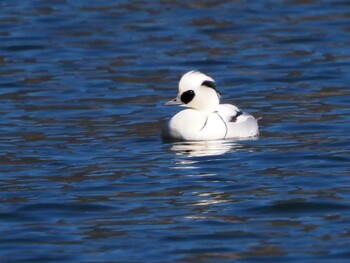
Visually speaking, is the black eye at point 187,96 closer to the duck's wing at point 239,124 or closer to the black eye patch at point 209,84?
the black eye patch at point 209,84

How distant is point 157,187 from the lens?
11.9 meters

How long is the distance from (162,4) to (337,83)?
23.1 ft

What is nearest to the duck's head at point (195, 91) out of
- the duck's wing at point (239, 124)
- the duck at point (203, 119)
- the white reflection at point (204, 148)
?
the duck at point (203, 119)

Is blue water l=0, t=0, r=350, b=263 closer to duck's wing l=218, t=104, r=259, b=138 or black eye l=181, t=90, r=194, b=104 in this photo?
duck's wing l=218, t=104, r=259, b=138

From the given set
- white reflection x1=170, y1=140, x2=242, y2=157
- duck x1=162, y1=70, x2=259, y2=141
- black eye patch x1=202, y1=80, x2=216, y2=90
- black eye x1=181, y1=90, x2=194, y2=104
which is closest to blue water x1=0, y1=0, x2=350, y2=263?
white reflection x1=170, y1=140, x2=242, y2=157

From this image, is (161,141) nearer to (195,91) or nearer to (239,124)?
(195,91)

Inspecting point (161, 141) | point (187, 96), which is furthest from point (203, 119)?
point (161, 141)

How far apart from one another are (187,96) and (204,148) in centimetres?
72

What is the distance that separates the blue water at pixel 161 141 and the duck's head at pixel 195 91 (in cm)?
48

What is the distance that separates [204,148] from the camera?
13.9 meters

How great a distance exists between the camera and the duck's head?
14406 millimetres

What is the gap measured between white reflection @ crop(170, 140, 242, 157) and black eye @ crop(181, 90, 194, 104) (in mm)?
468

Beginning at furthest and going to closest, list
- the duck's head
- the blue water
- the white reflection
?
the duck's head → the white reflection → the blue water

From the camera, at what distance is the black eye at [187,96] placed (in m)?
14.4
